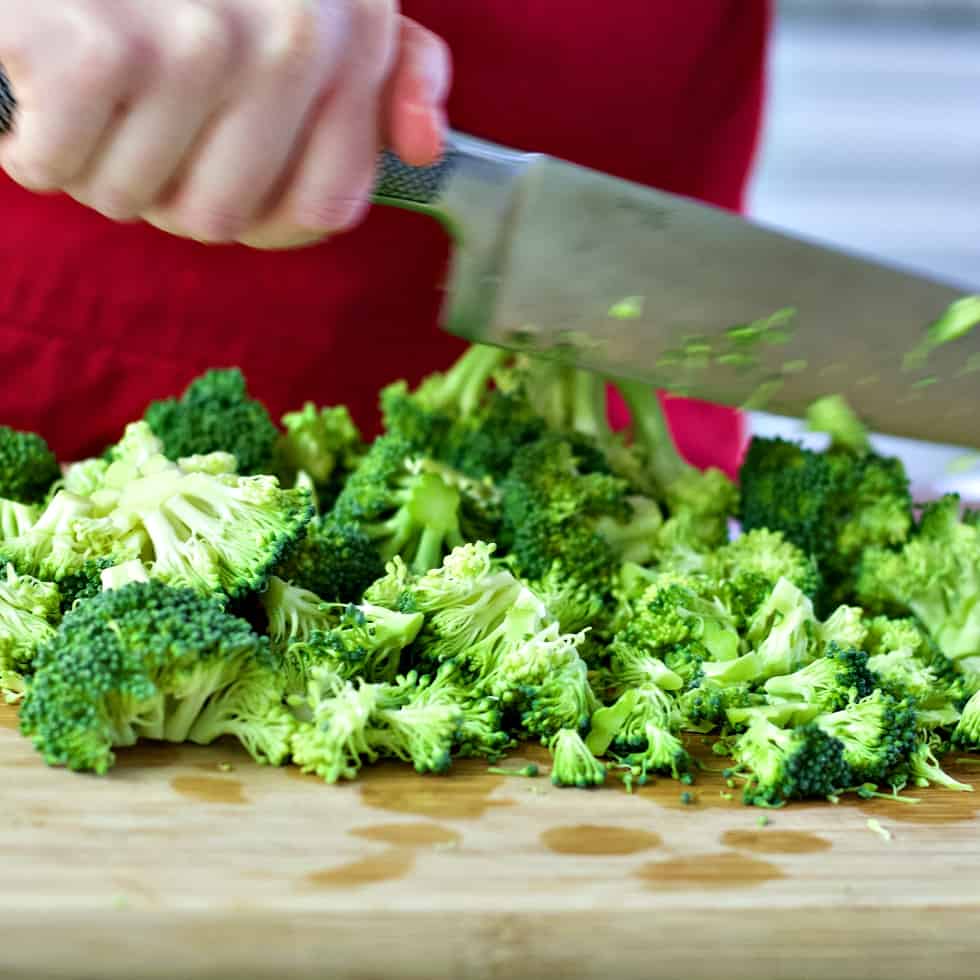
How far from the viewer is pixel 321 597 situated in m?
1.19

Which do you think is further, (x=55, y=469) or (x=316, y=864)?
(x=55, y=469)

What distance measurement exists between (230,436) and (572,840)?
0.64 metres

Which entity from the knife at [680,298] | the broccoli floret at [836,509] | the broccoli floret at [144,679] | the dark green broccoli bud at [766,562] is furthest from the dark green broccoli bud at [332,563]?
the broccoli floret at [836,509]

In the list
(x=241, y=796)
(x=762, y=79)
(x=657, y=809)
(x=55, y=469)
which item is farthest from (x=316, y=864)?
(x=762, y=79)

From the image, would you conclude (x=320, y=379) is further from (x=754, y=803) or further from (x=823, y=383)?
(x=754, y=803)

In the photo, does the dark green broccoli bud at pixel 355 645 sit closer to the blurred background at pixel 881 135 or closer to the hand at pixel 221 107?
the hand at pixel 221 107

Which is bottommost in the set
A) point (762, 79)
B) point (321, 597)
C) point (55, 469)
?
point (321, 597)

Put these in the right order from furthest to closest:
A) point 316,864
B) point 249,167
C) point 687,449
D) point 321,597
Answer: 1. point 687,449
2. point 321,597
3. point 249,167
4. point 316,864

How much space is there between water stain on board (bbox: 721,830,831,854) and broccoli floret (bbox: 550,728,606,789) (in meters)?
0.12

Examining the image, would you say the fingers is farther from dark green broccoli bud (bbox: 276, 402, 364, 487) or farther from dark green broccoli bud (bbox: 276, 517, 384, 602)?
dark green broccoli bud (bbox: 276, 402, 364, 487)

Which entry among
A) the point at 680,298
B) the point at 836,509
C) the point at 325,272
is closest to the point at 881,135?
the point at 325,272

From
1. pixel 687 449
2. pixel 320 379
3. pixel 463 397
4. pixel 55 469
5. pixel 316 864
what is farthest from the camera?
pixel 687 449

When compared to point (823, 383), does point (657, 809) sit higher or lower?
lower

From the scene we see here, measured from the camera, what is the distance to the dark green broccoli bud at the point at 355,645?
107 cm
